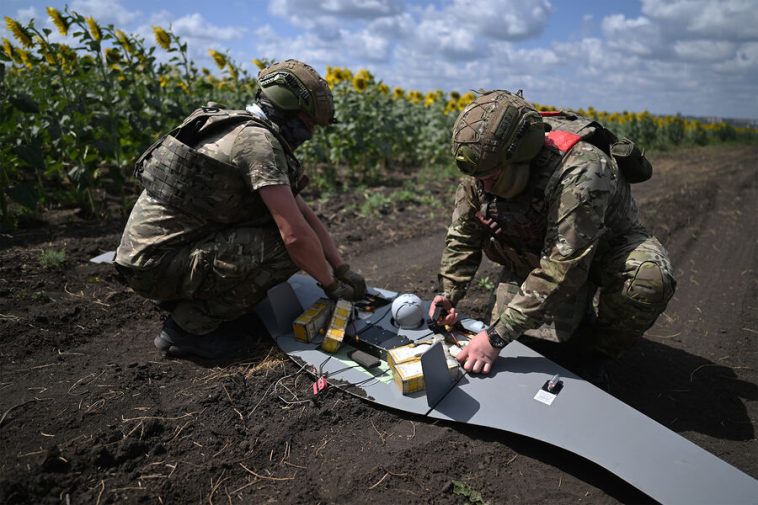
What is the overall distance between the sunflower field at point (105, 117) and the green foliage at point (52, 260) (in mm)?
888

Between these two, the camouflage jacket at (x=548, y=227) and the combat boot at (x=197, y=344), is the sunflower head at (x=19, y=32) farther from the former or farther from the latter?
the camouflage jacket at (x=548, y=227)

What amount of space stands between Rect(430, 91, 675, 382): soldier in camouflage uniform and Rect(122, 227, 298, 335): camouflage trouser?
1144 mm

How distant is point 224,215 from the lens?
2930mm

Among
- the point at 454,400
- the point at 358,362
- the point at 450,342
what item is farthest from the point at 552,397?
the point at 358,362

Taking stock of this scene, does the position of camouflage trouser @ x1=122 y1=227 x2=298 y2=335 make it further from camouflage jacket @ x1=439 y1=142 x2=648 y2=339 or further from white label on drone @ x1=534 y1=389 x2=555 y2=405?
white label on drone @ x1=534 y1=389 x2=555 y2=405

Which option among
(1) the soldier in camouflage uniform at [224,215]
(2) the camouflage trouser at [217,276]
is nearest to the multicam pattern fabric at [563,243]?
(1) the soldier in camouflage uniform at [224,215]

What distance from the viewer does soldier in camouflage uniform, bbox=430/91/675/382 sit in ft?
8.27

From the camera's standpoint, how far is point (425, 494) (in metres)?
2.21

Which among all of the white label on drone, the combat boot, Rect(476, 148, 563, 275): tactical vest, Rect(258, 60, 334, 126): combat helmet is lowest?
the combat boot

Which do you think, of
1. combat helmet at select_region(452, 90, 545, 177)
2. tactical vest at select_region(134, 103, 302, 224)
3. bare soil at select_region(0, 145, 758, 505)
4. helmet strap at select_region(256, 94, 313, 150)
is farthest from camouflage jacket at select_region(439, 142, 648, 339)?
tactical vest at select_region(134, 103, 302, 224)

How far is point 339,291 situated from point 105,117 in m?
4.01

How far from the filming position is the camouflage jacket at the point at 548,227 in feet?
8.31

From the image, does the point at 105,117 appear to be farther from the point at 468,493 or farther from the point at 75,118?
the point at 468,493

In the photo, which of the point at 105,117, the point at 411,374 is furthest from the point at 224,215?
the point at 105,117
